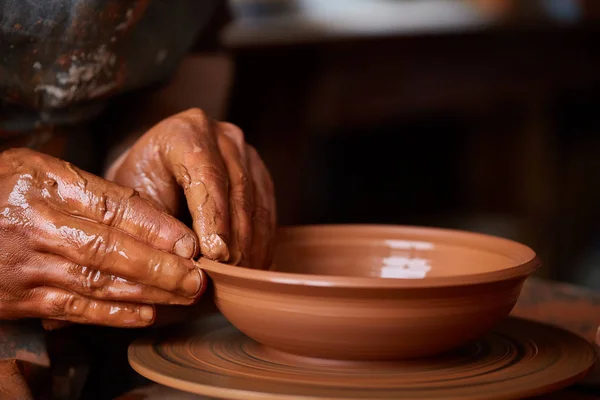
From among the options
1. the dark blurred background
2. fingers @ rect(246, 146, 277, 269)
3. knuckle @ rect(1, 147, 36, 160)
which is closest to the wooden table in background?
fingers @ rect(246, 146, 277, 269)

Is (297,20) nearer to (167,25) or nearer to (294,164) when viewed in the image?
(294,164)

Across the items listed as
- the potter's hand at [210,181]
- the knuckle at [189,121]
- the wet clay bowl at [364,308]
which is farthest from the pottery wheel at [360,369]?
the knuckle at [189,121]

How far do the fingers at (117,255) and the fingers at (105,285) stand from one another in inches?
0.6

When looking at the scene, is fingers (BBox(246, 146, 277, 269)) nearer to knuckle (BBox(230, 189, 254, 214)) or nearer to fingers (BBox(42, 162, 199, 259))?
knuckle (BBox(230, 189, 254, 214))

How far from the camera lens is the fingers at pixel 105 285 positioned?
1.04 meters

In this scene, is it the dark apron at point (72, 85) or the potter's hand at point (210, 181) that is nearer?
the potter's hand at point (210, 181)

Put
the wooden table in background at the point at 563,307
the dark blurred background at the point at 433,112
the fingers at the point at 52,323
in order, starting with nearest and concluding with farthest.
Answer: the fingers at the point at 52,323 → the wooden table in background at the point at 563,307 → the dark blurred background at the point at 433,112

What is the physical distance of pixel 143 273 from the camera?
1005 millimetres

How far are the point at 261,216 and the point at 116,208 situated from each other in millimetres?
244

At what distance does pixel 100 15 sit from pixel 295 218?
2.87 metres

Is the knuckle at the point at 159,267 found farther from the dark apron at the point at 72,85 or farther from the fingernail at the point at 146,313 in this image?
the dark apron at the point at 72,85

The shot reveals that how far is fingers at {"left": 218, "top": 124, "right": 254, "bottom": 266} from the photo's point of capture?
1.09 meters

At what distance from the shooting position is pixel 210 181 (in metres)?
1.08

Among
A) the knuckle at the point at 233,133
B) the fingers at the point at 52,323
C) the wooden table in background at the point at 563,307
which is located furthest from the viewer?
the wooden table in background at the point at 563,307
